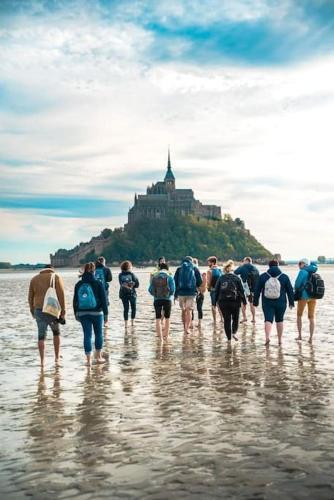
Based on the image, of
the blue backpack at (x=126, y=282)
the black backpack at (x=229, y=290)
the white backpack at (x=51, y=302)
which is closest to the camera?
the white backpack at (x=51, y=302)

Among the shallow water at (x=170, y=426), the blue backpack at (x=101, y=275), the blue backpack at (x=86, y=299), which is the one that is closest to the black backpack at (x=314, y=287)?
the shallow water at (x=170, y=426)

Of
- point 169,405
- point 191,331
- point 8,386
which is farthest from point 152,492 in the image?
point 191,331

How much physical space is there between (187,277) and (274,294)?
3096mm

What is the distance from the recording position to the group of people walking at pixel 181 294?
11203 millimetres

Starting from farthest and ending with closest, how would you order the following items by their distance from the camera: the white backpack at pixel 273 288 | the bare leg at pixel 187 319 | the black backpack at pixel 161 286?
the bare leg at pixel 187 319 → the black backpack at pixel 161 286 → the white backpack at pixel 273 288

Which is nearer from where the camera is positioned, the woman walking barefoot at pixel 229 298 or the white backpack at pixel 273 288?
the white backpack at pixel 273 288

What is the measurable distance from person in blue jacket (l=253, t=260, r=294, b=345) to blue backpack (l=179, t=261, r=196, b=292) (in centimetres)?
255

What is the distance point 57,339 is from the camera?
1144 cm

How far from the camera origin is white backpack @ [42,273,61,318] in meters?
11.0

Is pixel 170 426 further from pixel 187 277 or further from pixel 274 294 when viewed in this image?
pixel 187 277

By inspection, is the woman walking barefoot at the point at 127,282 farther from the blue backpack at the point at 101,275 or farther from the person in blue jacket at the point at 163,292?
the person in blue jacket at the point at 163,292

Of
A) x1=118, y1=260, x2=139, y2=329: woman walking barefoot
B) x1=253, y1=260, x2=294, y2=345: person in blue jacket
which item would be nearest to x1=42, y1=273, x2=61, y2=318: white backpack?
x1=253, y1=260, x2=294, y2=345: person in blue jacket

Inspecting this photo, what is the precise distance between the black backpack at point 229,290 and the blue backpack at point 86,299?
11.9ft

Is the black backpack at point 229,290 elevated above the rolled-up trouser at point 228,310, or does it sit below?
above
